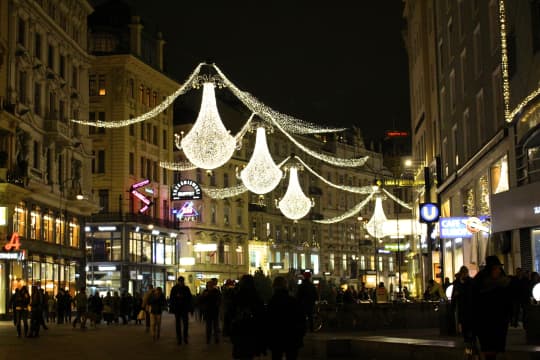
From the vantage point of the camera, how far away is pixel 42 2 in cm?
5319

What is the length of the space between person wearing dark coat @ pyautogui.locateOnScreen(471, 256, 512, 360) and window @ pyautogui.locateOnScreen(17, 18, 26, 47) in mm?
41118

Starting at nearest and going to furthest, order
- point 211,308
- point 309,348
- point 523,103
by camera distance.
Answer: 1. point 309,348
2. point 211,308
3. point 523,103

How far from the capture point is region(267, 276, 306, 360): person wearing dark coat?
1309cm

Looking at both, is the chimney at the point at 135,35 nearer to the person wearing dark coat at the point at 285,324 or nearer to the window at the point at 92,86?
the window at the point at 92,86

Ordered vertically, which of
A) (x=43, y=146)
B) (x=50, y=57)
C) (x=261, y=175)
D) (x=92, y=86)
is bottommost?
(x=261, y=175)

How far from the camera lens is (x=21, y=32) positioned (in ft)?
162

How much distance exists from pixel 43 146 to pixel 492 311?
44434 millimetres

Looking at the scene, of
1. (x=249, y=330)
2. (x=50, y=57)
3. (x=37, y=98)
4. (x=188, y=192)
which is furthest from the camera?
(x=188, y=192)

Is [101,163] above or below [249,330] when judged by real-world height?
above

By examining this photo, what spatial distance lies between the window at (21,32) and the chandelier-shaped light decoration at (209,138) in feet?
70.5

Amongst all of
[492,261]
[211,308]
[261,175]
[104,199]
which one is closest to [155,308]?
[211,308]

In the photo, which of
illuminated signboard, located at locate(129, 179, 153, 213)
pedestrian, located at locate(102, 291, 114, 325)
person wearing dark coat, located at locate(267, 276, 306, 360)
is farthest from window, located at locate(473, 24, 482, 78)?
illuminated signboard, located at locate(129, 179, 153, 213)

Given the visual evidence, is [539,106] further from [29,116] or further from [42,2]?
[42,2]

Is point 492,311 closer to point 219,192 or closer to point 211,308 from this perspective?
point 211,308
